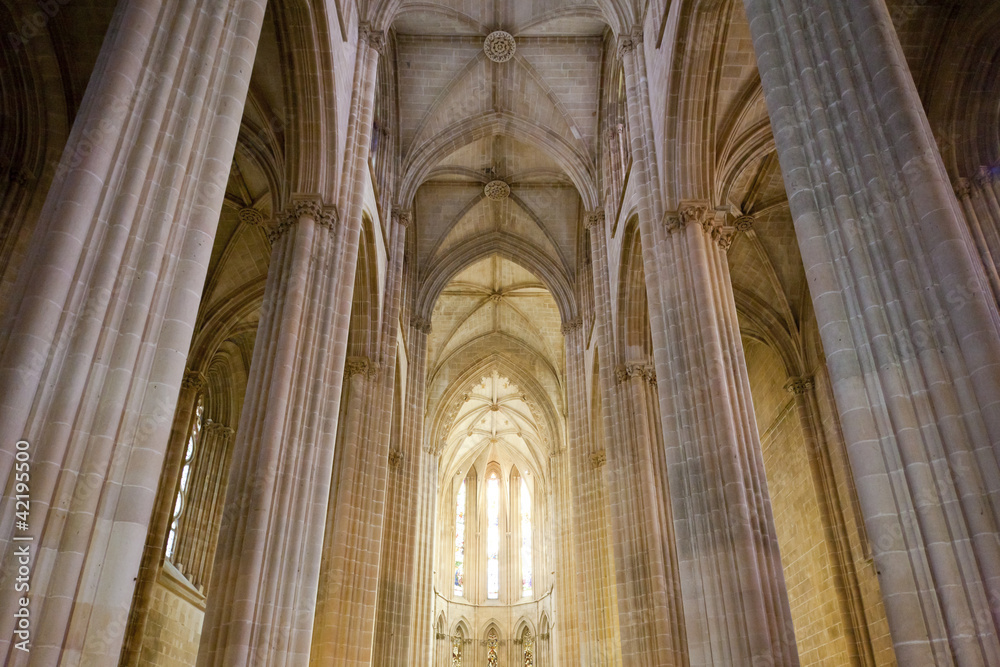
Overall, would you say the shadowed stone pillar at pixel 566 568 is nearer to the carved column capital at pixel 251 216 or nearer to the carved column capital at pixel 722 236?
the carved column capital at pixel 251 216

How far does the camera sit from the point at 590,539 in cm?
1983

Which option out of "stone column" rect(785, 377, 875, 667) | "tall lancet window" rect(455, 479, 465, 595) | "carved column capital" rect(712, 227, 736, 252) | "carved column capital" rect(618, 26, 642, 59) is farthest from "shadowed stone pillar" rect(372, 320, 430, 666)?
"tall lancet window" rect(455, 479, 465, 595)

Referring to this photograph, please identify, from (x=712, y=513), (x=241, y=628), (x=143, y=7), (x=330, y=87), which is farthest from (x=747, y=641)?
(x=330, y=87)

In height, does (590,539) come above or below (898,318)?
above

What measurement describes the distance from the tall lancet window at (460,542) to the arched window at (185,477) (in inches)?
831

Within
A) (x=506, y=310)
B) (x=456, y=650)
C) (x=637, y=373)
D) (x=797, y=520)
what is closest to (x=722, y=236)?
(x=637, y=373)

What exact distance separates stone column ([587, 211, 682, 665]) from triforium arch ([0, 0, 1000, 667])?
8 centimetres

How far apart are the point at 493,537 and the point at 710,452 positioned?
3242cm

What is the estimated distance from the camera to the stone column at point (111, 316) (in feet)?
14.8

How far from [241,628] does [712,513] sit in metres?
5.78

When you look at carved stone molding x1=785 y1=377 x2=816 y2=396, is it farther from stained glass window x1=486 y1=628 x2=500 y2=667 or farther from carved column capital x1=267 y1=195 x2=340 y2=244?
stained glass window x1=486 y1=628 x2=500 y2=667

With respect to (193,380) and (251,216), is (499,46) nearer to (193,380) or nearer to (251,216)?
(251,216)

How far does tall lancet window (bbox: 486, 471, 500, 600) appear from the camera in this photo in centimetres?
3953

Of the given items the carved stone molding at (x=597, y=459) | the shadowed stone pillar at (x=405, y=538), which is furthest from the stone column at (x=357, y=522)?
the carved stone molding at (x=597, y=459)
